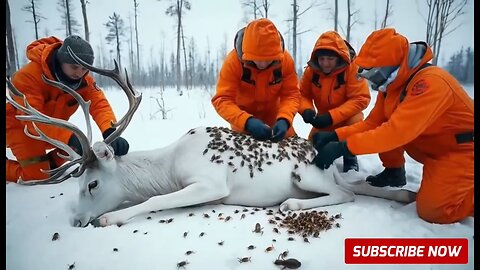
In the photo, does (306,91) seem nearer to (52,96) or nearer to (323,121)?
(323,121)

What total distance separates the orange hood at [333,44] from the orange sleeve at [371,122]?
0.30 metres

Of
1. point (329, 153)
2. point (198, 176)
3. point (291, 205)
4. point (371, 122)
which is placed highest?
point (371, 122)

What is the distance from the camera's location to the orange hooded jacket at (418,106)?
4.70ft

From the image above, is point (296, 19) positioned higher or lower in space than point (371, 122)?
higher

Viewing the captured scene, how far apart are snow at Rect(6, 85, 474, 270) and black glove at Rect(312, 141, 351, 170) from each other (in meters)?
0.21

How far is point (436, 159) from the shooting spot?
5.16 ft

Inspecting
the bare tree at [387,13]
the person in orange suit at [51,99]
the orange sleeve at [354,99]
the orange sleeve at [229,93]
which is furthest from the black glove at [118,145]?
the bare tree at [387,13]

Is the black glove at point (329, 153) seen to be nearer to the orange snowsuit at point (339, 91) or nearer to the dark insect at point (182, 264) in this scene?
the orange snowsuit at point (339, 91)

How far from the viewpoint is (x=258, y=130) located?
188cm

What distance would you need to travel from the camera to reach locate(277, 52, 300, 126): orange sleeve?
6.56 feet

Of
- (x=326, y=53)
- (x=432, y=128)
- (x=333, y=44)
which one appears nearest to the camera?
(x=432, y=128)

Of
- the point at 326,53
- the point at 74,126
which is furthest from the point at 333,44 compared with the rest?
the point at 74,126

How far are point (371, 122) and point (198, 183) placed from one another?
86 centimetres

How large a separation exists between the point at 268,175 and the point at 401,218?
583 millimetres
